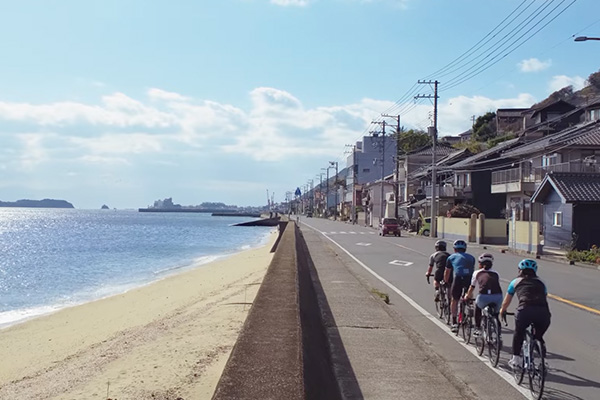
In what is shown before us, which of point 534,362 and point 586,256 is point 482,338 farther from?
point 586,256

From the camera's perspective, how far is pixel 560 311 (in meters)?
14.3

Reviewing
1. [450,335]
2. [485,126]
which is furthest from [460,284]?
[485,126]

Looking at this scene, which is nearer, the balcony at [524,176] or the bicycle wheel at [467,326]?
the bicycle wheel at [467,326]

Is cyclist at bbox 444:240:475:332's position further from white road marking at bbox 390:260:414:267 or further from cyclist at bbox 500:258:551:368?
white road marking at bbox 390:260:414:267

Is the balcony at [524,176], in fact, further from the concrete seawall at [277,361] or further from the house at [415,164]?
the concrete seawall at [277,361]

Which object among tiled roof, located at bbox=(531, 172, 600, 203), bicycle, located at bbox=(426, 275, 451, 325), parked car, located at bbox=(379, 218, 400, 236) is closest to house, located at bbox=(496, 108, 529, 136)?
parked car, located at bbox=(379, 218, 400, 236)

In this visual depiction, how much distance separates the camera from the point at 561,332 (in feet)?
38.2

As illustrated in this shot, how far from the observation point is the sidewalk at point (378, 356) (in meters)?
7.52

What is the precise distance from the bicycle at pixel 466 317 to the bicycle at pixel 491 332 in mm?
708

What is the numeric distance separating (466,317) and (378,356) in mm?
1815

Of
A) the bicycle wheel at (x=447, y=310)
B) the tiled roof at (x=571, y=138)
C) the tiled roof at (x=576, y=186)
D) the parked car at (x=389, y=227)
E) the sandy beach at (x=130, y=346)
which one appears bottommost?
the sandy beach at (x=130, y=346)

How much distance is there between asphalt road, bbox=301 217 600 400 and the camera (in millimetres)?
8227

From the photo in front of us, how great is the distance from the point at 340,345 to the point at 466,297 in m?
2.06

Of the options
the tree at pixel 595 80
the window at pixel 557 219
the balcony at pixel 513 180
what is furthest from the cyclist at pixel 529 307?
the tree at pixel 595 80
